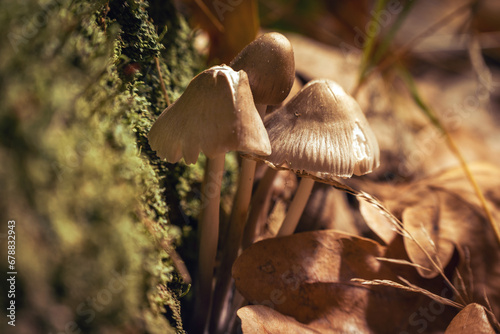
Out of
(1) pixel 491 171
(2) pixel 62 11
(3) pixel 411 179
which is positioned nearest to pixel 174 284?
(2) pixel 62 11

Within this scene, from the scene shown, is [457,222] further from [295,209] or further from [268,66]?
[268,66]

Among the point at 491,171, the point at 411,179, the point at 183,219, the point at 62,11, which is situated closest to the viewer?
the point at 62,11

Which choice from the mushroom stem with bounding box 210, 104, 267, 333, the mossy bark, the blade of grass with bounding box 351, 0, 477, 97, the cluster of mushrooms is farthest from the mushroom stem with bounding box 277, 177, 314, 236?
the blade of grass with bounding box 351, 0, 477, 97

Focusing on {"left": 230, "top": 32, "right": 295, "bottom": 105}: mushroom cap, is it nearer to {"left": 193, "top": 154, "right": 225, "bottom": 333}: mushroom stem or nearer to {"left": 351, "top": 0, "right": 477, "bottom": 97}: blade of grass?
{"left": 193, "top": 154, "right": 225, "bottom": 333}: mushroom stem

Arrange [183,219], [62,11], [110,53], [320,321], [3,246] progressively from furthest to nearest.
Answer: [183,219] < [320,321] < [110,53] < [62,11] < [3,246]

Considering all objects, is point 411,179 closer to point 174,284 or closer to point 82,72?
point 174,284

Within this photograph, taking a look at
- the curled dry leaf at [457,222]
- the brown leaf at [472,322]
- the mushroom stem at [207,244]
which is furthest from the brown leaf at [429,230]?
the mushroom stem at [207,244]

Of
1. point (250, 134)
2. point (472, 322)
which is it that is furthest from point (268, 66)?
point (472, 322)
